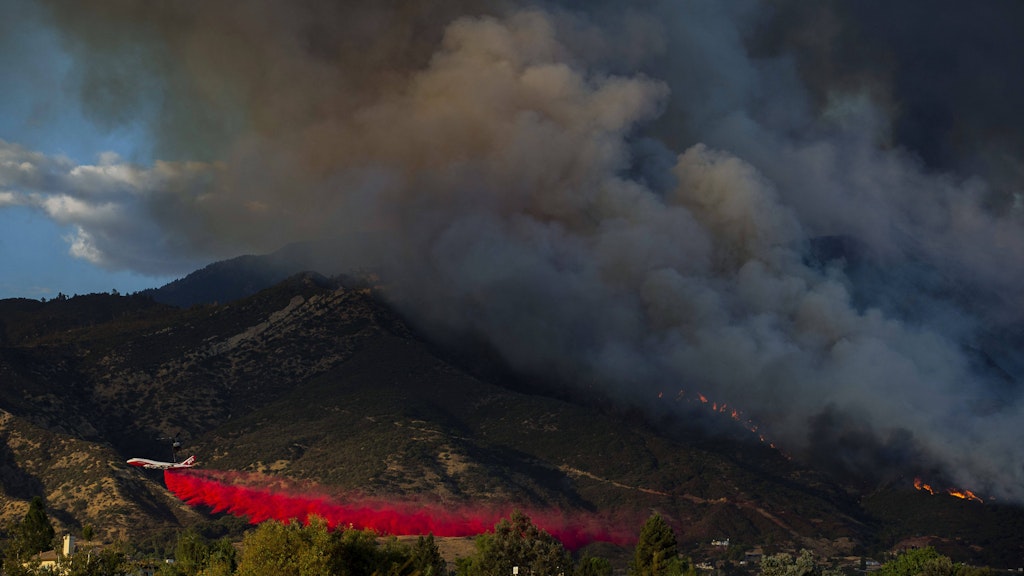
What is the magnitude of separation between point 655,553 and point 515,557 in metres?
22.6

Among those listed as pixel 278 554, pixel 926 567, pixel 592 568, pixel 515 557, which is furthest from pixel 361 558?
pixel 926 567

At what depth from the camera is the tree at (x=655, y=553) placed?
509ft

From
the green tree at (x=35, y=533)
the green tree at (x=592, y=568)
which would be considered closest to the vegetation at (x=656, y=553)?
the green tree at (x=592, y=568)

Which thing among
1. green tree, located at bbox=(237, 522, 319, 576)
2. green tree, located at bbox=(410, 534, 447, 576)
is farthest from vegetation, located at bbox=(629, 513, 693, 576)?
green tree, located at bbox=(237, 522, 319, 576)

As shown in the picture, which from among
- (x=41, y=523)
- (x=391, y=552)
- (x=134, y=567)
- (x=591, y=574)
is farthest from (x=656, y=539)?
(x=41, y=523)

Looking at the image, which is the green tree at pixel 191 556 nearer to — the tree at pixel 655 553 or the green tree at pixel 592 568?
the green tree at pixel 592 568

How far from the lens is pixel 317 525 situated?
100688 millimetres

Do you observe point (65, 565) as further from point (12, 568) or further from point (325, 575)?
point (325, 575)

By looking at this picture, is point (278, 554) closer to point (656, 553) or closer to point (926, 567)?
point (656, 553)

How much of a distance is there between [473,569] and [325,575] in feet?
161

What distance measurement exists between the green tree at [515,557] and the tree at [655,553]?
488 inches

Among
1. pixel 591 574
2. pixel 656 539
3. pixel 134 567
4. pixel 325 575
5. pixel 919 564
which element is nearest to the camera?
pixel 325 575

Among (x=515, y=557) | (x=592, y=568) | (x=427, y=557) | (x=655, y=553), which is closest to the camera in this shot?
(x=515, y=557)

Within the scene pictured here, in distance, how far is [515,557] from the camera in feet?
477
